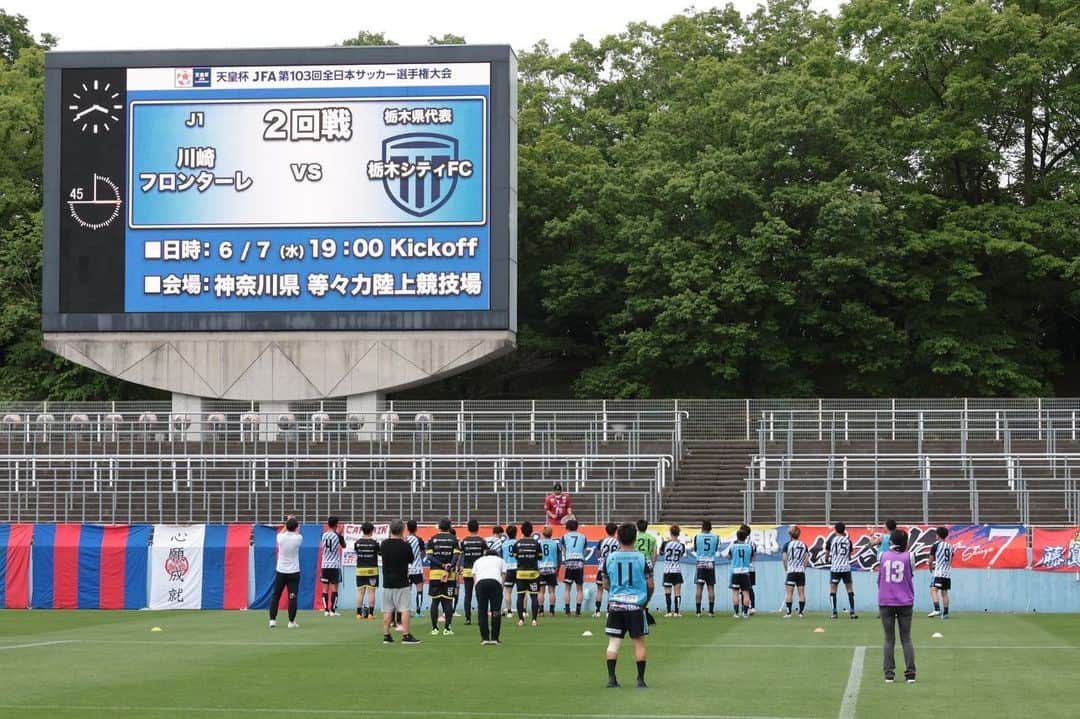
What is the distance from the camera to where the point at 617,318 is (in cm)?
5247

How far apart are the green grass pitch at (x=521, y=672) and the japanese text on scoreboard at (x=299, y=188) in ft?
51.8

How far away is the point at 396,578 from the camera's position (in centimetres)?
2288

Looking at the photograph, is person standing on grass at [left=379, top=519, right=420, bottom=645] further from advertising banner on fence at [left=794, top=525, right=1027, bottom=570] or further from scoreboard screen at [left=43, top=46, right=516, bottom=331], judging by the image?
scoreboard screen at [left=43, top=46, right=516, bottom=331]

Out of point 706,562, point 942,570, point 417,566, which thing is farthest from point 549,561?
point 942,570

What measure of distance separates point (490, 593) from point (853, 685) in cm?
708

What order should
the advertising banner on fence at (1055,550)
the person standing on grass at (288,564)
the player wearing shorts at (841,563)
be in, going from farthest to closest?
the advertising banner on fence at (1055,550) → the player wearing shorts at (841,563) → the person standing on grass at (288,564)

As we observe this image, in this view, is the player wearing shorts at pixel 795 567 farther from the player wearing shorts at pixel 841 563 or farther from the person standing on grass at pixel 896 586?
the person standing on grass at pixel 896 586

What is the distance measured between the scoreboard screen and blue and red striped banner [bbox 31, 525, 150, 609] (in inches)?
390

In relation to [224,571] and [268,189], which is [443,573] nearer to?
[224,571]

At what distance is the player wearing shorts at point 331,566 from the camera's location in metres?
29.5

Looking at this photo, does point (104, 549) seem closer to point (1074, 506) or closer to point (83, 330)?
point (83, 330)

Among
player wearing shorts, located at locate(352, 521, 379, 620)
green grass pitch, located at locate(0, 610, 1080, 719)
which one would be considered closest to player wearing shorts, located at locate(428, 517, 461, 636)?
green grass pitch, located at locate(0, 610, 1080, 719)

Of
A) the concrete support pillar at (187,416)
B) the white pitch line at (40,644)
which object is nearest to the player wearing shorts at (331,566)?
the white pitch line at (40,644)

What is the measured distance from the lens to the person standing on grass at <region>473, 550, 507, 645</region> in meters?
22.8
